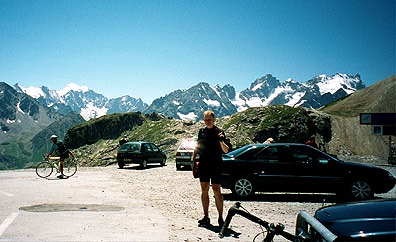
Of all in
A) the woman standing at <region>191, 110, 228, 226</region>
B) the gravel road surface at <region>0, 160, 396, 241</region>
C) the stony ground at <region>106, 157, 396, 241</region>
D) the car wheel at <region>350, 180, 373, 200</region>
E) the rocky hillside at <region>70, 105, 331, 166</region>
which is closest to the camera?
the gravel road surface at <region>0, 160, 396, 241</region>

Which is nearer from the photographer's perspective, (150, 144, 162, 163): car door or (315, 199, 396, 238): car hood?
(315, 199, 396, 238): car hood

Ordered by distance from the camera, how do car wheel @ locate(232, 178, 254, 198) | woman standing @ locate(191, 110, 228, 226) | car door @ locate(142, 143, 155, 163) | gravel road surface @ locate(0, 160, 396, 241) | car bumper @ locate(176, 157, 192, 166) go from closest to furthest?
1. gravel road surface @ locate(0, 160, 396, 241)
2. woman standing @ locate(191, 110, 228, 226)
3. car wheel @ locate(232, 178, 254, 198)
4. car bumper @ locate(176, 157, 192, 166)
5. car door @ locate(142, 143, 155, 163)

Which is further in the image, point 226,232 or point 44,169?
point 44,169

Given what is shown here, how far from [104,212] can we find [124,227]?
175 centimetres

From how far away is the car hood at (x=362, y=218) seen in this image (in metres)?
2.99

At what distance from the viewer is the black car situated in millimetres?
11039

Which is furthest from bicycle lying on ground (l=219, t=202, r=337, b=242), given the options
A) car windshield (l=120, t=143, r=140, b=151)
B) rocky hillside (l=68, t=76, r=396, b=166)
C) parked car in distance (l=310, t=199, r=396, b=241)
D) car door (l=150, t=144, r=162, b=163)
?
rocky hillside (l=68, t=76, r=396, b=166)

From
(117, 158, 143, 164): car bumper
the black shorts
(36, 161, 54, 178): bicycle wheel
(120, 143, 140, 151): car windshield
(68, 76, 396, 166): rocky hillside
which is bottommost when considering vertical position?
(36, 161, 54, 178): bicycle wheel

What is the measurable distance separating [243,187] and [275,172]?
113 cm

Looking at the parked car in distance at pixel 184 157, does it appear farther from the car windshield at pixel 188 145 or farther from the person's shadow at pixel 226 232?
the person's shadow at pixel 226 232

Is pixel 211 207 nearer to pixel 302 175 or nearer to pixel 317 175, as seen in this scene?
pixel 302 175

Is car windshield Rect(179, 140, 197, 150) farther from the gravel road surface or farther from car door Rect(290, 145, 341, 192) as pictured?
car door Rect(290, 145, 341, 192)

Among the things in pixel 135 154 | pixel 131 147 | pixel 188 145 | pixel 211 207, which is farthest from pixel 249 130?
pixel 211 207

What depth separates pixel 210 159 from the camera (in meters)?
7.19
